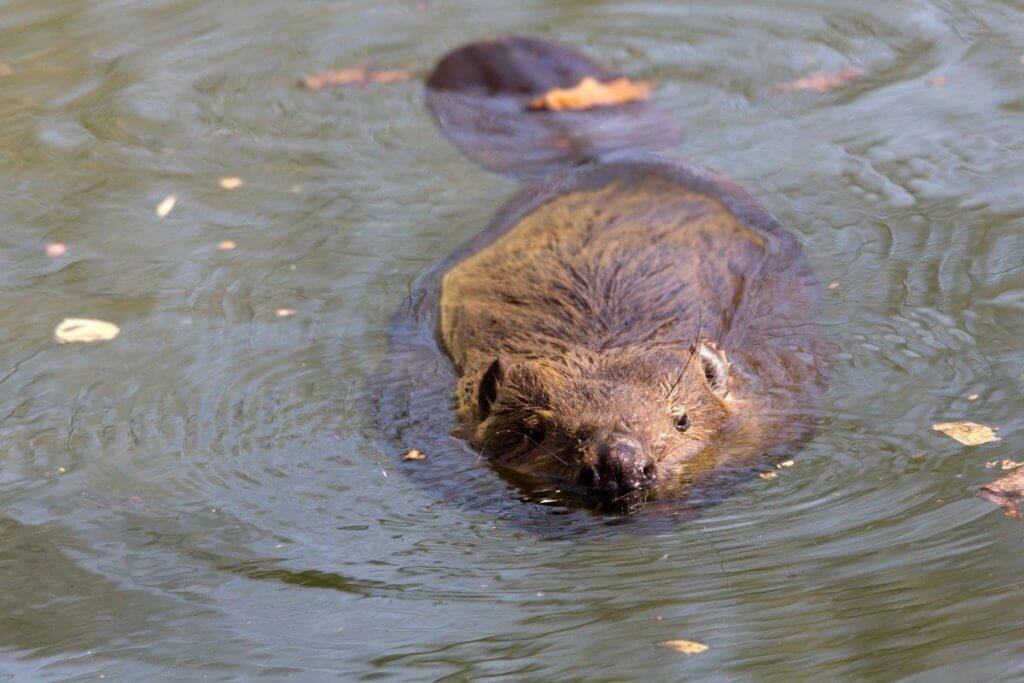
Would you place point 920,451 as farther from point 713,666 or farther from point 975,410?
point 713,666

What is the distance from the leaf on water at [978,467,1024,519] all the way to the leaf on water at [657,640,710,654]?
1.10 meters

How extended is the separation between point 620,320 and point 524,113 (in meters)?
2.22

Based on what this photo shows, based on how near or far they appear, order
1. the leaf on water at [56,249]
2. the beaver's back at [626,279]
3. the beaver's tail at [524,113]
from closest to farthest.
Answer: the beaver's back at [626,279] → the leaf on water at [56,249] → the beaver's tail at [524,113]

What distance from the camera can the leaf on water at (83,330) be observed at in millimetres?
6203

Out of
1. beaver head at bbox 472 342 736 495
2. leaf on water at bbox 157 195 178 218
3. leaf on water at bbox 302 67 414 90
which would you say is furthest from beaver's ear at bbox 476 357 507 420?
leaf on water at bbox 302 67 414 90

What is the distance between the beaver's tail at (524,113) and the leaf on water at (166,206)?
1.32 m

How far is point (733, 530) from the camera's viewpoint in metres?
4.64

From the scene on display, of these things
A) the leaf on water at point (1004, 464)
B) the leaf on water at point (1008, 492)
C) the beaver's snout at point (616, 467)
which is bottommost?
the leaf on water at point (1004, 464)

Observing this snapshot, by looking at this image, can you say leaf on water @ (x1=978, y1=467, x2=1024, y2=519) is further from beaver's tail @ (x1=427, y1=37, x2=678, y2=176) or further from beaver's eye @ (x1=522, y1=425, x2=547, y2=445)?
beaver's tail @ (x1=427, y1=37, x2=678, y2=176)

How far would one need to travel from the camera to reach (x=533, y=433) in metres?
5.07

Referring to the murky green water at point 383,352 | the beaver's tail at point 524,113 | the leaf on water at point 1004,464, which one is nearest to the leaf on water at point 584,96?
the beaver's tail at point 524,113

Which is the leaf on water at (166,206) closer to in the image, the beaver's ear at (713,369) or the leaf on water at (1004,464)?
the beaver's ear at (713,369)

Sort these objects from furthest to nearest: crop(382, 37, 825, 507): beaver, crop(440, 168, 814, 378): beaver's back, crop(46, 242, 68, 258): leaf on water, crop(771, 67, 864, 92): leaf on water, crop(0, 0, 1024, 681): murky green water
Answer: crop(771, 67, 864, 92): leaf on water, crop(46, 242, 68, 258): leaf on water, crop(440, 168, 814, 378): beaver's back, crop(382, 37, 825, 507): beaver, crop(0, 0, 1024, 681): murky green water

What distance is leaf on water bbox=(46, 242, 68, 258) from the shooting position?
6.90 meters
